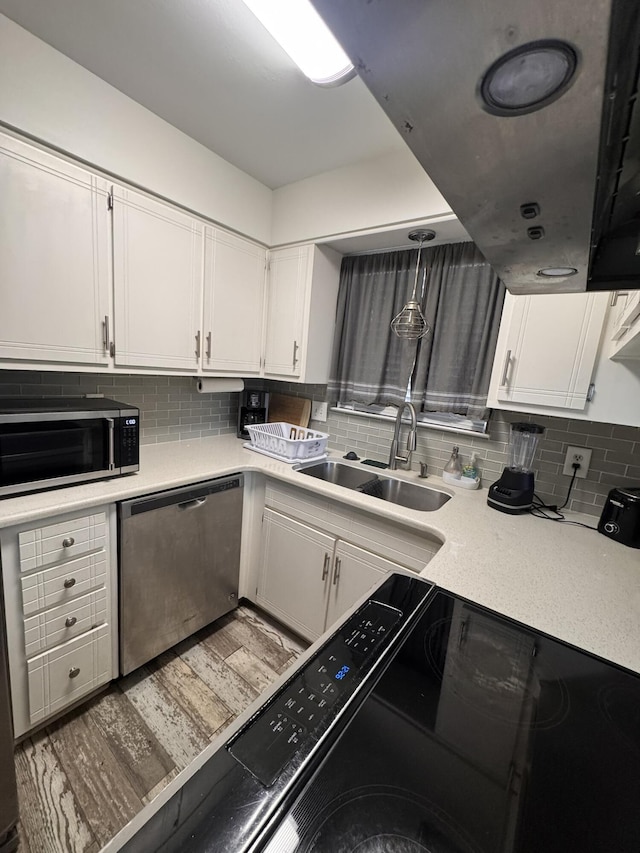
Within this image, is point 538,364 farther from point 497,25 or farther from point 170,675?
point 170,675

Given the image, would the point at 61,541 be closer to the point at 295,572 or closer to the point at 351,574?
the point at 295,572

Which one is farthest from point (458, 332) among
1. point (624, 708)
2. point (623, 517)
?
point (624, 708)

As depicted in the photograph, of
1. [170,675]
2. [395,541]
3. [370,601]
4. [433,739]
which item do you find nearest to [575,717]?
[433,739]

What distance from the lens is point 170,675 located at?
169 cm

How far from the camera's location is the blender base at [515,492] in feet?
4.92

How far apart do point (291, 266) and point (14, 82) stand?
129 centimetres

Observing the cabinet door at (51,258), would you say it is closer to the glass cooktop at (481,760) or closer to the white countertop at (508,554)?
the white countertop at (508,554)

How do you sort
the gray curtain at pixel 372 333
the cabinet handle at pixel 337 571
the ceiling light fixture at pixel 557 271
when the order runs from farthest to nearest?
the gray curtain at pixel 372 333 < the cabinet handle at pixel 337 571 < the ceiling light fixture at pixel 557 271

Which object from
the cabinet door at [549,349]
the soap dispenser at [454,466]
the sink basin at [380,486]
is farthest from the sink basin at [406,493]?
the cabinet door at [549,349]

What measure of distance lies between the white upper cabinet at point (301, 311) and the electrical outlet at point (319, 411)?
0.19 metres

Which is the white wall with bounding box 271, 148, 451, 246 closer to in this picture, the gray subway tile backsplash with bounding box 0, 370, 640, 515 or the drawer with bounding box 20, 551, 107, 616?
the gray subway tile backsplash with bounding box 0, 370, 640, 515

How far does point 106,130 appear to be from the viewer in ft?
4.71

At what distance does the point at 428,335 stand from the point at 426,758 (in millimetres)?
1816

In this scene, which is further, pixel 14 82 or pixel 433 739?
pixel 14 82
